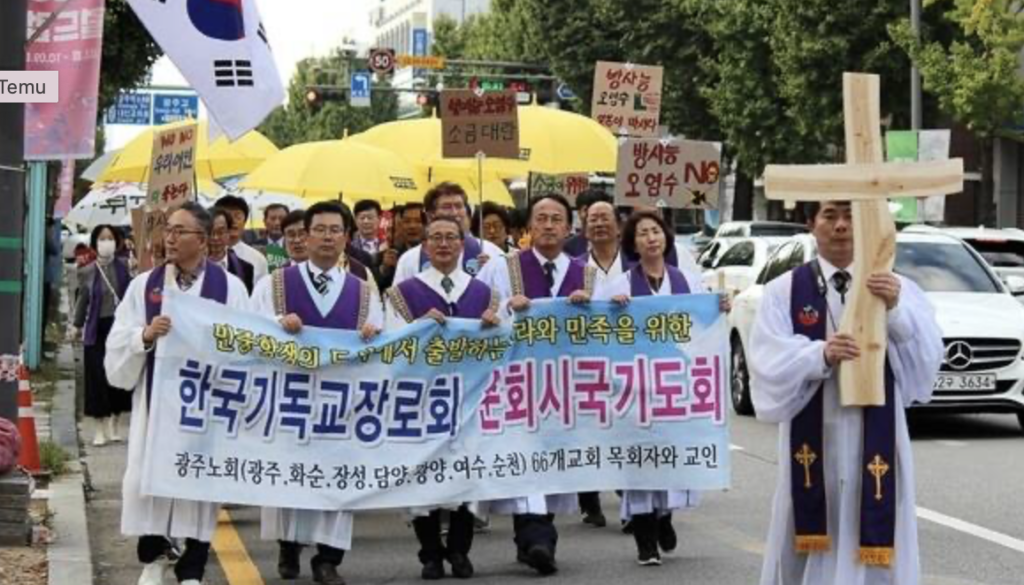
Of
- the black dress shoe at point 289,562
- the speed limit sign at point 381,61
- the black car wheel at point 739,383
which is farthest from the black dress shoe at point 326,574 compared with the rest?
the speed limit sign at point 381,61

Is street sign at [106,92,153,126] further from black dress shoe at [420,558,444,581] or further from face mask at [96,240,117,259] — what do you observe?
black dress shoe at [420,558,444,581]

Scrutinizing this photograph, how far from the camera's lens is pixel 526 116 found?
17.6 meters

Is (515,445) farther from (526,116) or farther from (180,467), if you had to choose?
(526,116)

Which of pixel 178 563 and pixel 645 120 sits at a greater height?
pixel 645 120

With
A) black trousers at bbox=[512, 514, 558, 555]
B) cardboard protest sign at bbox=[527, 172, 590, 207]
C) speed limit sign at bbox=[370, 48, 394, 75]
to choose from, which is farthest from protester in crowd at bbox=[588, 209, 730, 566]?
speed limit sign at bbox=[370, 48, 394, 75]

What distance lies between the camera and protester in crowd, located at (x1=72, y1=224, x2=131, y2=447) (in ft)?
51.7

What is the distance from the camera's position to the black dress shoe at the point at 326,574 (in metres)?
9.09

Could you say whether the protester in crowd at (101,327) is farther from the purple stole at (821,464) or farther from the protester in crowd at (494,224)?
the purple stole at (821,464)

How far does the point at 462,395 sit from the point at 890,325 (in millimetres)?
3543

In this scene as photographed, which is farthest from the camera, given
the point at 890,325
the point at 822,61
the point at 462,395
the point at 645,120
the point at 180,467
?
the point at 822,61

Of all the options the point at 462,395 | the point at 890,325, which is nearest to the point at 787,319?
the point at 890,325

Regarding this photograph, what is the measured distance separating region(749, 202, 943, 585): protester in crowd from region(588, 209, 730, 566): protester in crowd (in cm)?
321

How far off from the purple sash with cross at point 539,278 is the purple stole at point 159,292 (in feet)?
5.94

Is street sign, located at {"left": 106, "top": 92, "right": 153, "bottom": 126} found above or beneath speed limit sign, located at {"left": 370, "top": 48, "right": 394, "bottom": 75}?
beneath
